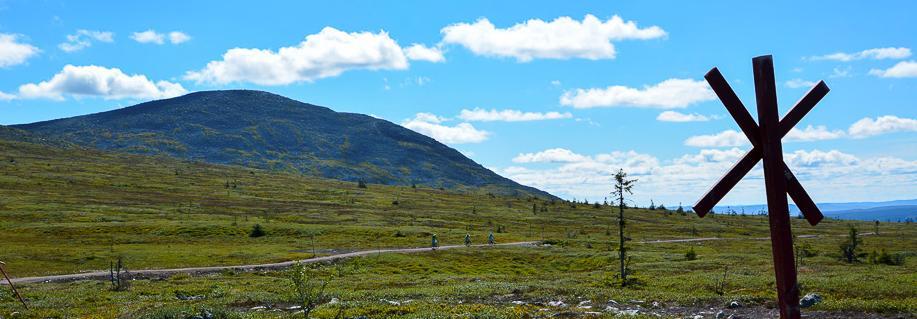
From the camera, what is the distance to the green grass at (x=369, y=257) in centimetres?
3456

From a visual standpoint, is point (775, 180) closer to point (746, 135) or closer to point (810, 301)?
point (746, 135)

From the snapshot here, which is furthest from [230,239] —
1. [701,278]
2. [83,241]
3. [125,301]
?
[701,278]

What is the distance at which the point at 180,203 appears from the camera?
15262cm

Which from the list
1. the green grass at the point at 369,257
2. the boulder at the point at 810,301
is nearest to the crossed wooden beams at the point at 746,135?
the green grass at the point at 369,257

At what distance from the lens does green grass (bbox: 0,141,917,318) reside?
34562 millimetres

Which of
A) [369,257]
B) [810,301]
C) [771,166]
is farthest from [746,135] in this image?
[369,257]

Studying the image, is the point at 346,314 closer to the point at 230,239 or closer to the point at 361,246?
the point at 361,246

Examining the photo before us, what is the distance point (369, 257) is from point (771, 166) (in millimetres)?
69083

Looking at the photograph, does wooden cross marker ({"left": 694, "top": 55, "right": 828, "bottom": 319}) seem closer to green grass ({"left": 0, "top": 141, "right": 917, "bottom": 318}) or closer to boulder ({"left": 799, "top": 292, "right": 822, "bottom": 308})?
green grass ({"left": 0, "top": 141, "right": 917, "bottom": 318})

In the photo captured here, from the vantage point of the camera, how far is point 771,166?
835 cm

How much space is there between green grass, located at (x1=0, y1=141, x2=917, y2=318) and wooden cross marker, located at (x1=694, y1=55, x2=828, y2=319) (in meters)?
17.6

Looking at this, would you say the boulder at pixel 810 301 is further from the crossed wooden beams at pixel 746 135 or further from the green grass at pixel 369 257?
the crossed wooden beams at pixel 746 135

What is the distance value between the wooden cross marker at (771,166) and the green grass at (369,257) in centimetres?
1764

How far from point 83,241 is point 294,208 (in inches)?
2587
